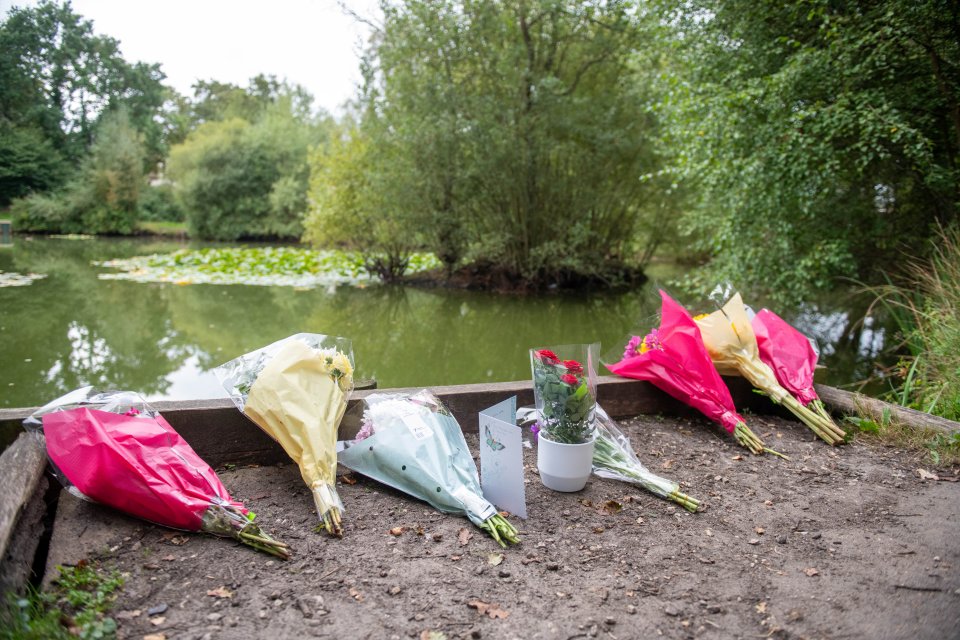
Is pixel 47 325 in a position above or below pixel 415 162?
below

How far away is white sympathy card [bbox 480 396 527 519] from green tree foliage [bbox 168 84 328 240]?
23.3 meters

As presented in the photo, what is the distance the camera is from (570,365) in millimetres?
2533

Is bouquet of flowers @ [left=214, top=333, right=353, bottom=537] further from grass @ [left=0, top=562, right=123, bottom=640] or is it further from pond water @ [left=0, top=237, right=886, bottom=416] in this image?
pond water @ [left=0, top=237, right=886, bottom=416]

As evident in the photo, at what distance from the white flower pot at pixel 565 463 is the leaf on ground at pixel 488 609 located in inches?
33.6

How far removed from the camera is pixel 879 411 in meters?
3.32

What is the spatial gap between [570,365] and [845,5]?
5.25 metres

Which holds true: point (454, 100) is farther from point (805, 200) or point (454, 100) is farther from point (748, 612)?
point (748, 612)

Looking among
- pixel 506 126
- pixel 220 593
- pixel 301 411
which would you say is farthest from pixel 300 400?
pixel 506 126

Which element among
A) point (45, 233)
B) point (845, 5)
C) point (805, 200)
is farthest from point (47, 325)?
point (45, 233)

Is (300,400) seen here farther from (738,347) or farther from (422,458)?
(738,347)

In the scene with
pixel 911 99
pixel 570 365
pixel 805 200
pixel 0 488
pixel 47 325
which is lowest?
pixel 47 325

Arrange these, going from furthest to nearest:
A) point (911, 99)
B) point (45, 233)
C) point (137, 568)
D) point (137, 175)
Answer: point (137, 175), point (45, 233), point (911, 99), point (137, 568)

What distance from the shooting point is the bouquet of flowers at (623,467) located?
2549mm

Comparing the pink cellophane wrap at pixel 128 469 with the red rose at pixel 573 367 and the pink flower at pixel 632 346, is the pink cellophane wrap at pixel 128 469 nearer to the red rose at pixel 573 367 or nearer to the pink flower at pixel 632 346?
the red rose at pixel 573 367
